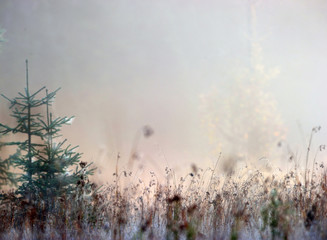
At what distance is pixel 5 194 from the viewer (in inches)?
199

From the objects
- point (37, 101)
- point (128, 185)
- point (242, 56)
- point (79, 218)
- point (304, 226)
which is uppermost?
point (242, 56)

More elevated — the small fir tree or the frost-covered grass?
the small fir tree

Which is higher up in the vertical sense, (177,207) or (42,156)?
(42,156)

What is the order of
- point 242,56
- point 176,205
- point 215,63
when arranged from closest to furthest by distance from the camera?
point 176,205, point 242,56, point 215,63

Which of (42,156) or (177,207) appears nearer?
(177,207)

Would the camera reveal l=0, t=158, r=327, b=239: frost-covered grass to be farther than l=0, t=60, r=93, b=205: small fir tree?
No

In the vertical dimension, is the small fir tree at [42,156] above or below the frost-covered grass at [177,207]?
above

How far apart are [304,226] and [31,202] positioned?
9.66ft

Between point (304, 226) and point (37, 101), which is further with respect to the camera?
point (37, 101)

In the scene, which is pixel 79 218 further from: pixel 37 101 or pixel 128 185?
pixel 37 101

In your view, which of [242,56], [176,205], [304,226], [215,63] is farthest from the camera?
[215,63]

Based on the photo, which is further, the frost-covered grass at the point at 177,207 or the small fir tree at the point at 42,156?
the small fir tree at the point at 42,156

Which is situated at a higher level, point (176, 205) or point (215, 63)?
point (215, 63)

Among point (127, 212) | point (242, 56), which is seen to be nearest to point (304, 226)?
point (127, 212)
